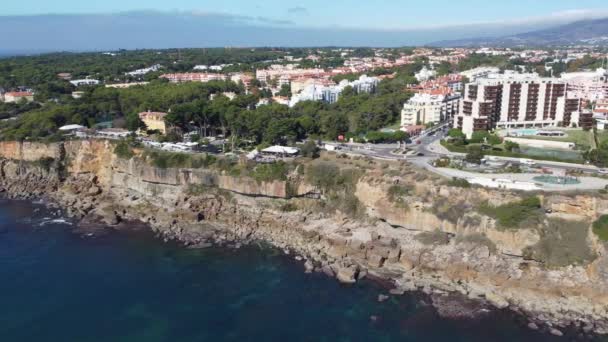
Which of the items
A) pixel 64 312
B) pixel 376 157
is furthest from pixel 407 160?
pixel 64 312

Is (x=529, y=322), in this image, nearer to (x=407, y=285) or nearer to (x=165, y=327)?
(x=407, y=285)

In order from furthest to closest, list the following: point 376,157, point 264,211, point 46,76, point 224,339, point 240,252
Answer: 1. point 46,76
2. point 376,157
3. point 264,211
4. point 240,252
5. point 224,339

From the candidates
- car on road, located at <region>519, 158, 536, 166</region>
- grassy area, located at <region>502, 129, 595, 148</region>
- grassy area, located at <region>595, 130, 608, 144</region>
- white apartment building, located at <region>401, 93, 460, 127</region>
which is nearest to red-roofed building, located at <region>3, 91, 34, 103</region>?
white apartment building, located at <region>401, 93, 460, 127</region>

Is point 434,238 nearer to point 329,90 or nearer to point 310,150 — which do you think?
point 310,150

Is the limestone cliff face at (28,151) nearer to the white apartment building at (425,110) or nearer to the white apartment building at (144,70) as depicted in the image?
the white apartment building at (425,110)

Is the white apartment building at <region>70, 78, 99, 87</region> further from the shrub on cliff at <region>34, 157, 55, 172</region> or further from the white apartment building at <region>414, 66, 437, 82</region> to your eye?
the white apartment building at <region>414, 66, 437, 82</region>

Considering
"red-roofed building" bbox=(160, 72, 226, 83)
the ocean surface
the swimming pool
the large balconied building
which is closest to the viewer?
the ocean surface

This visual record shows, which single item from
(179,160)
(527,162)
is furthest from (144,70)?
(527,162)
